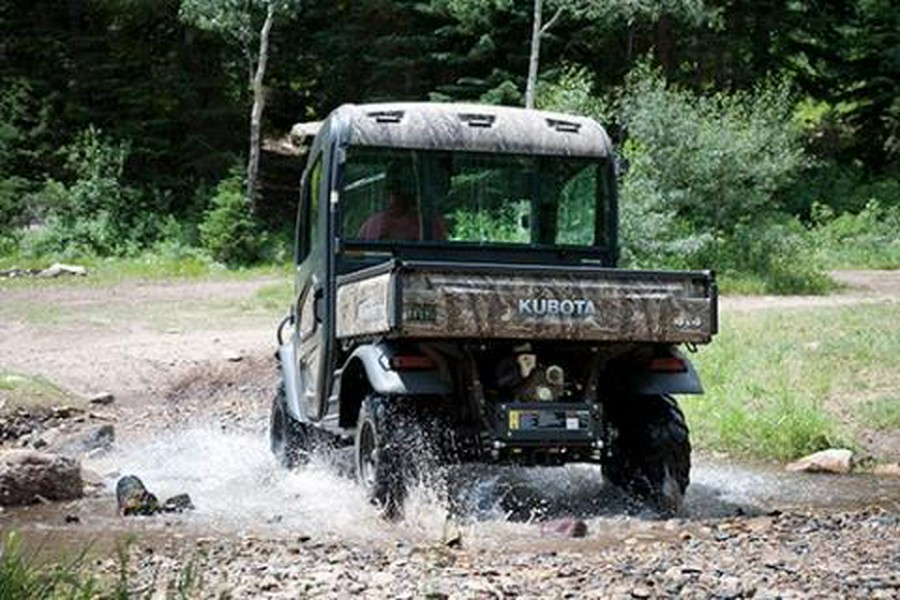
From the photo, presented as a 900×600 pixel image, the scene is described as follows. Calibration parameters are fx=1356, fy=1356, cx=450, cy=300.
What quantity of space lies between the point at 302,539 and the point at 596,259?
3.65m

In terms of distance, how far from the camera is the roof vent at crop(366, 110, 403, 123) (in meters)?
9.84

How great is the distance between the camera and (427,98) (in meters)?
35.2

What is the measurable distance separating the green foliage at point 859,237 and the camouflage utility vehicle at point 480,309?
20.7 metres

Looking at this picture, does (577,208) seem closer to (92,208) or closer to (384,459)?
(384,459)

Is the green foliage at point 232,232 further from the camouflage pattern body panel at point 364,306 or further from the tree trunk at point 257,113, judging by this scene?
the camouflage pattern body panel at point 364,306

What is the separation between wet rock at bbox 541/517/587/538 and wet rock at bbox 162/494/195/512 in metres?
2.55

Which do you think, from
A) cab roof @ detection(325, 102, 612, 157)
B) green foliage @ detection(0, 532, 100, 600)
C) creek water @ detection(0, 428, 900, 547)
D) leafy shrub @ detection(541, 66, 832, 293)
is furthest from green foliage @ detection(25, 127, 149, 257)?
green foliage @ detection(0, 532, 100, 600)

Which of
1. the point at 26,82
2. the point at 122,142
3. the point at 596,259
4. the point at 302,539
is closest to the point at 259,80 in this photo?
the point at 122,142

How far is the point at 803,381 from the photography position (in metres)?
13.7

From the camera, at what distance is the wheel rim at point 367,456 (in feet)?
28.2

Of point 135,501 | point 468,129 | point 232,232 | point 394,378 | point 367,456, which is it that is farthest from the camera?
point 232,232

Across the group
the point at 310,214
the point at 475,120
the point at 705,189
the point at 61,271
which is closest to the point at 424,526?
the point at 475,120

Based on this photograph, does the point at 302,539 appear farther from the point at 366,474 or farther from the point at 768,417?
the point at 768,417

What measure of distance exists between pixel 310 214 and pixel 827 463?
4.69 metres
